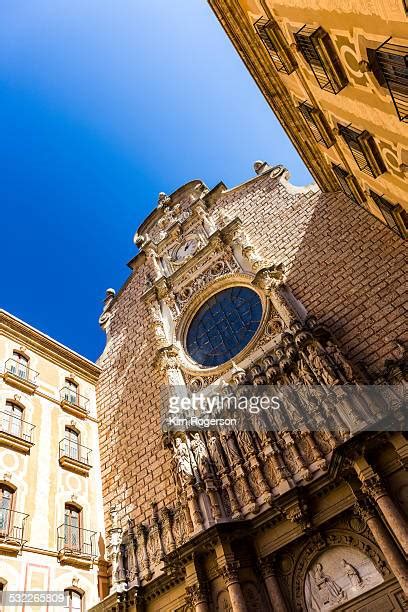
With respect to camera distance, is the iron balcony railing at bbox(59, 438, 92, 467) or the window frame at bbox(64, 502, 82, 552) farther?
the iron balcony railing at bbox(59, 438, 92, 467)

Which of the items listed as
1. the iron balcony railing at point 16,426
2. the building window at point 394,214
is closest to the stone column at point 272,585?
the iron balcony railing at point 16,426

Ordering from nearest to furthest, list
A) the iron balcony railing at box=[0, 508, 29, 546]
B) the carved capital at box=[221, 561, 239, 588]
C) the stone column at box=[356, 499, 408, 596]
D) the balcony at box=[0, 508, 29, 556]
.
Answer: the stone column at box=[356, 499, 408, 596] → the carved capital at box=[221, 561, 239, 588] → the balcony at box=[0, 508, 29, 556] → the iron balcony railing at box=[0, 508, 29, 546]

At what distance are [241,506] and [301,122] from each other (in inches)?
404

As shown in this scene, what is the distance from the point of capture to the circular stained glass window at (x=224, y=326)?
12727 millimetres

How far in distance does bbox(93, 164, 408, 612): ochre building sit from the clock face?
0.98 feet

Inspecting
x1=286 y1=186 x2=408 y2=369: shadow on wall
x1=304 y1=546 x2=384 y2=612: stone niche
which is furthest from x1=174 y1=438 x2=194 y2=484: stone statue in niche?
x1=286 y1=186 x2=408 y2=369: shadow on wall

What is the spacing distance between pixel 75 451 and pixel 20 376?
278 centimetres

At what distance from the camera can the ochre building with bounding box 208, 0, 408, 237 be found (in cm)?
580

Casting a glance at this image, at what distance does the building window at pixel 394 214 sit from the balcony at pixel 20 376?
34.9ft

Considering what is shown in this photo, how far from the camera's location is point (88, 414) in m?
14.4

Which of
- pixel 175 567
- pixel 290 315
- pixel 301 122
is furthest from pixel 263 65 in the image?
pixel 175 567

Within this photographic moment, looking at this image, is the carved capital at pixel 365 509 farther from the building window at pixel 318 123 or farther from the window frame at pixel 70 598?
the building window at pixel 318 123

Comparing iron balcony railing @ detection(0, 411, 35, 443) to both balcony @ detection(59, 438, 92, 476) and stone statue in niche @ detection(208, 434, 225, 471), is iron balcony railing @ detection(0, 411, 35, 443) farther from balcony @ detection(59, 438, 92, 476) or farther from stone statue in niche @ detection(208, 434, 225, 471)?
stone statue in niche @ detection(208, 434, 225, 471)

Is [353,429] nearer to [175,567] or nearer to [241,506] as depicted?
[241,506]
